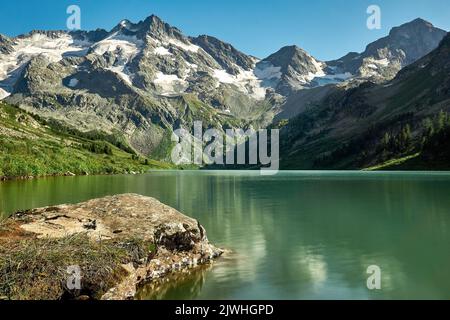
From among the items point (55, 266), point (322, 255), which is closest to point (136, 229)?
point (55, 266)

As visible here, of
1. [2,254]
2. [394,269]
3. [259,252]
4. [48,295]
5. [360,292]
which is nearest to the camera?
[48,295]

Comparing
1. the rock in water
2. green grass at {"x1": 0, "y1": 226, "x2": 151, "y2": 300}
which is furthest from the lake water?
green grass at {"x1": 0, "y1": 226, "x2": 151, "y2": 300}

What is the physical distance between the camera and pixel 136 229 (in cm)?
2538

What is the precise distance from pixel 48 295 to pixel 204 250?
12.2 m

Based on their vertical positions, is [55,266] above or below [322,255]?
above

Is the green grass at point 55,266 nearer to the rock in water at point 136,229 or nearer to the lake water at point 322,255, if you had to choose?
the rock in water at point 136,229

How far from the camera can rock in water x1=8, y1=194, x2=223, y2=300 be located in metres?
22.6

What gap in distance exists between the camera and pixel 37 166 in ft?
520

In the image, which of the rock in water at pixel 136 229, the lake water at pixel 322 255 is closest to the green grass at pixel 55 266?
the rock in water at pixel 136 229

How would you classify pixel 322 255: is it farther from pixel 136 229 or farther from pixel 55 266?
pixel 55 266

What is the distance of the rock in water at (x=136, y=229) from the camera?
2264 centimetres
